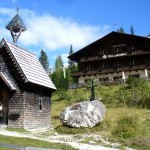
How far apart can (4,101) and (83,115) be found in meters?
6.90

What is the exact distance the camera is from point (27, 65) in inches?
1177

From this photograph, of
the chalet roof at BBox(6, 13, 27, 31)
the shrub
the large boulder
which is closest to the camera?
the shrub

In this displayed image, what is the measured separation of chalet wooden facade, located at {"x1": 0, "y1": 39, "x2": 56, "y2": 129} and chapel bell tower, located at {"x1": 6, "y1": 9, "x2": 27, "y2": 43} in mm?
3233

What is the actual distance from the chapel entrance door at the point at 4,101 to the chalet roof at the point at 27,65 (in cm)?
203

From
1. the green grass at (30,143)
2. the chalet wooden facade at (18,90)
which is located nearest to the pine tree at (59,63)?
the chalet wooden facade at (18,90)

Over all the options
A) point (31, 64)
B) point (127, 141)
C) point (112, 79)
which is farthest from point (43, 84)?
point (112, 79)

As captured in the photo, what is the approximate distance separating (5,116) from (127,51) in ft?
133

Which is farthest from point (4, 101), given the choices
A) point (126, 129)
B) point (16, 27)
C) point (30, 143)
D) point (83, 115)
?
point (126, 129)

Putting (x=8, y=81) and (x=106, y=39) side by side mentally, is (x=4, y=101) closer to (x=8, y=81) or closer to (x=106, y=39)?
(x=8, y=81)

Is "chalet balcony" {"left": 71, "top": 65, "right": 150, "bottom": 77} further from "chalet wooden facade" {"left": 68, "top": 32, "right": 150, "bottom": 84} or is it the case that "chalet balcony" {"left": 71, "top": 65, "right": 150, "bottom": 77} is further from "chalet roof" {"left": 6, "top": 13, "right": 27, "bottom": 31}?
"chalet roof" {"left": 6, "top": 13, "right": 27, "bottom": 31}

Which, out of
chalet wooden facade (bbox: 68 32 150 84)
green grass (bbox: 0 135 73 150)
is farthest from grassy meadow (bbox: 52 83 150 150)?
A: chalet wooden facade (bbox: 68 32 150 84)

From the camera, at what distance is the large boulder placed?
26.0 m

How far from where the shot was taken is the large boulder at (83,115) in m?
26.0

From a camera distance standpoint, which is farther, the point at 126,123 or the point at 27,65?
the point at 27,65
